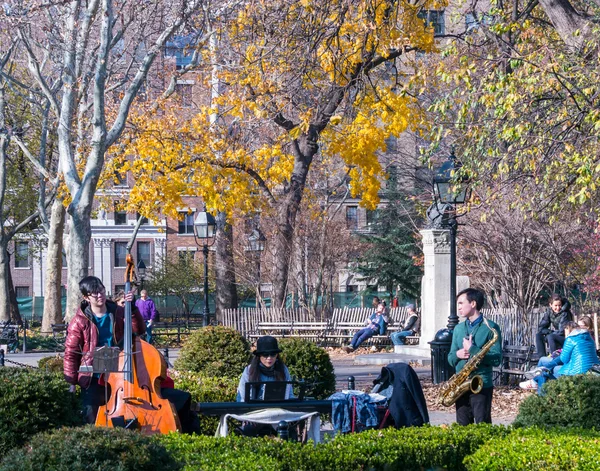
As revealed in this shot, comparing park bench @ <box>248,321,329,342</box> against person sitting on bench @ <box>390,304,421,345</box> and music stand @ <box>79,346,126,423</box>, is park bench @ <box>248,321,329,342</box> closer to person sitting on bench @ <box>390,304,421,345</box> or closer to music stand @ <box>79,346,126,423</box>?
person sitting on bench @ <box>390,304,421,345</box>

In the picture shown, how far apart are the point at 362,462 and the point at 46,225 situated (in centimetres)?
2577

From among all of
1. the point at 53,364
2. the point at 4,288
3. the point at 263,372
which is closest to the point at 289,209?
the point at 53,364

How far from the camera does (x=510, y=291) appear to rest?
25.2 m

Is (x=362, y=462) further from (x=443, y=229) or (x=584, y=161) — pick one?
(x=443, y=229)

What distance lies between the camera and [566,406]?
7.85 m

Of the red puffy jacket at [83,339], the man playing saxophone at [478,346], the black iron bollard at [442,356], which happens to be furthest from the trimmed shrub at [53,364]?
the black iron bollard at [442,356]

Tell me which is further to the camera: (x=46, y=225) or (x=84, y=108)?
(x=46, y=225)

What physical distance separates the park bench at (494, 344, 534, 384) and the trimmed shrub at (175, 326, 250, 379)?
15.8ft

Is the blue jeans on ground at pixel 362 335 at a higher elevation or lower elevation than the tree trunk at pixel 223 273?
lower

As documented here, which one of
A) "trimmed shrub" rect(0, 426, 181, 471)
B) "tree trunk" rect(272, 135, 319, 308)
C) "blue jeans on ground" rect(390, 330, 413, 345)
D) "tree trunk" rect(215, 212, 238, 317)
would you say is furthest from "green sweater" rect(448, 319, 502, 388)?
"tree trunk" rect(215, 212, 238, 317)

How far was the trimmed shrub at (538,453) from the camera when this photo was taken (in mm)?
6301

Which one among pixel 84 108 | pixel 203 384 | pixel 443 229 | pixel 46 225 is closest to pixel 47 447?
pixel 203 384

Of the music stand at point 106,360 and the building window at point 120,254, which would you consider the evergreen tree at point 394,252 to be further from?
the music stand at point 106,360

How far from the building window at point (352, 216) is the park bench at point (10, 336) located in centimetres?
2557
